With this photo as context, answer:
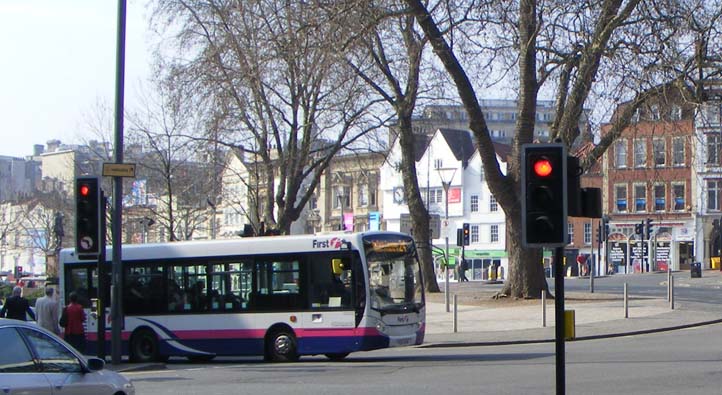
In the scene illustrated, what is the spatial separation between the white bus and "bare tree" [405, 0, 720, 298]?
7.80 meters

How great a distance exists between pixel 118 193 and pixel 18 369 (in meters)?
12.7

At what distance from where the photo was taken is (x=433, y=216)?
88188 mm

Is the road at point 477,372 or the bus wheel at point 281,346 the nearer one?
the road at point 477,372

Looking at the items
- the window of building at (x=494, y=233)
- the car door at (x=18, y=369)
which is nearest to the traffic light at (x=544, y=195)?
the car door at (x=18, y=369)

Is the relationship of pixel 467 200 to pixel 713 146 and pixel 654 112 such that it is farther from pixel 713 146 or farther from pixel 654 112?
pixel 654 112

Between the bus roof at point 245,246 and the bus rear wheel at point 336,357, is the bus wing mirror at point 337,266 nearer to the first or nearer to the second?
the bus roof at point 245,246

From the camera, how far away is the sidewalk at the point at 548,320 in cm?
2756

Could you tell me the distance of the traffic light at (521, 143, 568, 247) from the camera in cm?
1085

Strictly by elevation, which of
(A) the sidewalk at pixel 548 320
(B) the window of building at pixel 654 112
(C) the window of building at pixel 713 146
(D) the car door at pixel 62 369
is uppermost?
(B) the window of building at pixel 654 112

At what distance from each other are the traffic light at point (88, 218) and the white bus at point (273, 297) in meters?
3.35

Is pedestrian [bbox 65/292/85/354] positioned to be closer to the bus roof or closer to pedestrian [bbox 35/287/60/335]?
pedestrian [bbox 35/287/60/335]

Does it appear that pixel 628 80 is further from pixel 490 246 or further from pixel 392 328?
pixel 490 246

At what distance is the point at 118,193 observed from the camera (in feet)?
73.7

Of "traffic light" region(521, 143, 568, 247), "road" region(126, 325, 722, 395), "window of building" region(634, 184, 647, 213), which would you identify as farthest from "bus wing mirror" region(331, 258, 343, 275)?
"window of building" region(634, 184, 647, 213)
